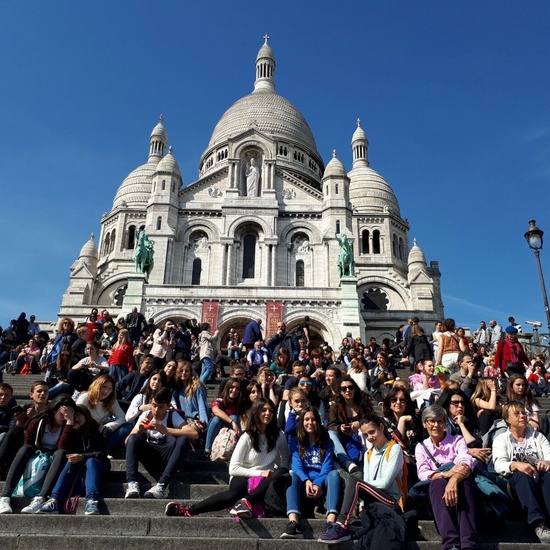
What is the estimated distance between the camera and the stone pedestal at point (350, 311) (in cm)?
2602

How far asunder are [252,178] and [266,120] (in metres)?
14.2

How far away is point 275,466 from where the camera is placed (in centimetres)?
641

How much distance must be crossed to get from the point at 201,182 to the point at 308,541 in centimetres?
3203

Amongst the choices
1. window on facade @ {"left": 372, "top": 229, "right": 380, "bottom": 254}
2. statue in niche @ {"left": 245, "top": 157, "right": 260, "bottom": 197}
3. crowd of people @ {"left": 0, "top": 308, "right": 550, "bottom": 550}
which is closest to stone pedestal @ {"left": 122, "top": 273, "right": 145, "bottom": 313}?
statue in niche @ {"left": 245, "top": 157, "right": 260, "bottom": 197}

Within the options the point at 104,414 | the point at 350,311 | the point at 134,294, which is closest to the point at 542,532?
the point at 104,414

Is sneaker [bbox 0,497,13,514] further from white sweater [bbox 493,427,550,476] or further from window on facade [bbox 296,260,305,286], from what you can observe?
window on facade [bbox 296,260,305,286]

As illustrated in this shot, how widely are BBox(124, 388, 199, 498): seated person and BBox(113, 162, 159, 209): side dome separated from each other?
126 ft

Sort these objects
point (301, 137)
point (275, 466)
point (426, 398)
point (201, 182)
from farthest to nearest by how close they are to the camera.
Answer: point (301, 137), point (201, 182), point (426, 398), point (275, 466)

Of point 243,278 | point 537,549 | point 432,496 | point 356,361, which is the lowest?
point 537,549

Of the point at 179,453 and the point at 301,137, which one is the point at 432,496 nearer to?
the point at 179,453

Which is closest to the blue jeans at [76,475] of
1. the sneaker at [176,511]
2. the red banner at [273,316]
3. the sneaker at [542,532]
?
the sneaker at [176,511]

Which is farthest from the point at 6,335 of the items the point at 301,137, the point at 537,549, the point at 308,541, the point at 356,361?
the point at 301,137

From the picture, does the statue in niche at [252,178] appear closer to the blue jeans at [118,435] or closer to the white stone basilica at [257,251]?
the white stone basilica at [257,251]

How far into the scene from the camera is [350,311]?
86.8 ft
